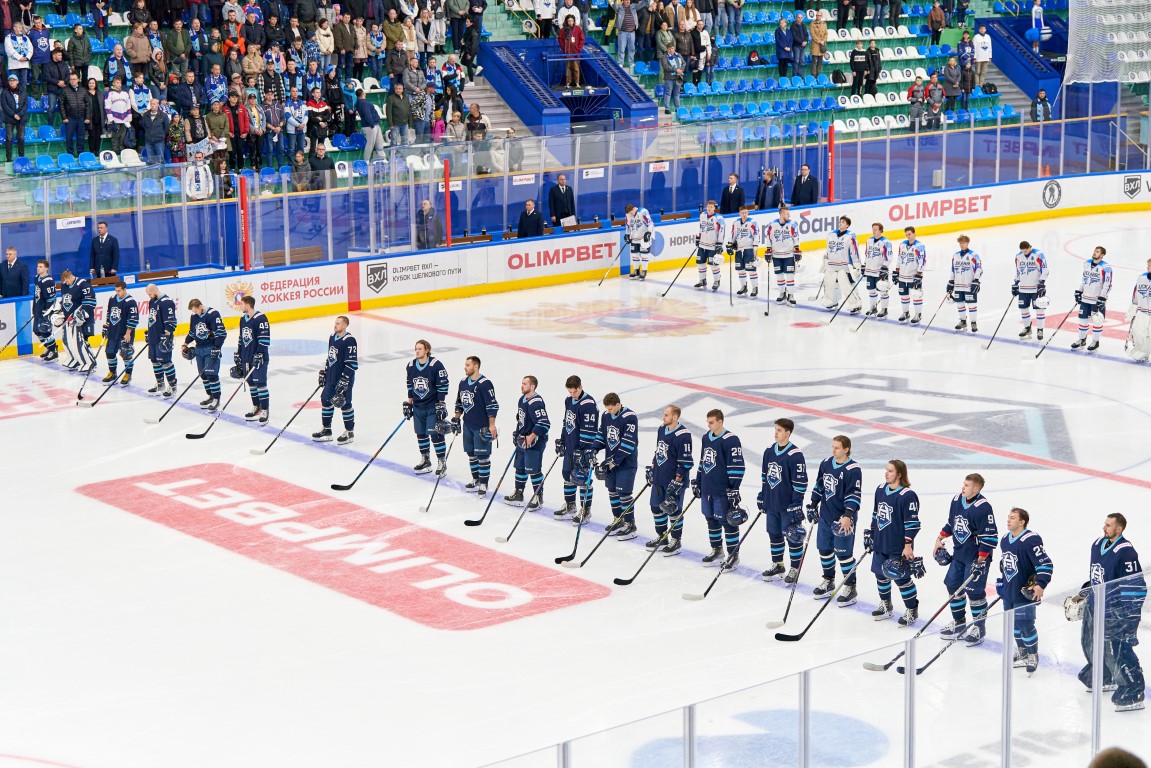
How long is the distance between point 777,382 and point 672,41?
54.4 ft

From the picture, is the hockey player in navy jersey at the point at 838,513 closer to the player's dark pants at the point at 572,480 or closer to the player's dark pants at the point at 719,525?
the player's dark pants at the point at 719,525

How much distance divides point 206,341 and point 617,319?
7.87m

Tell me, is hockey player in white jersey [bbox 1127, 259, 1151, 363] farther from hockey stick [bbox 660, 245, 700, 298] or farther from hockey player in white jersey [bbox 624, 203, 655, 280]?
hockey player in white jersey [bbox 624, 203, 655, 280]

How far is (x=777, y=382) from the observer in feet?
68.8

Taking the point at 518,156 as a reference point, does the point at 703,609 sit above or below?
below

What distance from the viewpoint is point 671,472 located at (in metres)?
14.0

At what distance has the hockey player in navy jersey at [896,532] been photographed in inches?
475

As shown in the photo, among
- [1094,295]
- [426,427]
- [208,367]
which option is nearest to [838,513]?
[426,427]

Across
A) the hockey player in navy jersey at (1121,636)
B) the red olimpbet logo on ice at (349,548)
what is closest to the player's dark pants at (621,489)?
the red olimpbet logo on ice at (349,548)

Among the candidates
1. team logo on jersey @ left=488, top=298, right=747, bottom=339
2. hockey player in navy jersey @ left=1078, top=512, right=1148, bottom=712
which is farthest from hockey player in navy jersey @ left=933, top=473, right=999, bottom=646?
team logo on jersey @ left=488, top=298, right=747, bottom=339

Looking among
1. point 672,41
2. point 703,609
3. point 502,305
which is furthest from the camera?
point 672,41

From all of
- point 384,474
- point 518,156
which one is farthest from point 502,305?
point 384,474

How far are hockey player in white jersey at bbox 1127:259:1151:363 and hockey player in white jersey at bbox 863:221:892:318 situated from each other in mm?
4112

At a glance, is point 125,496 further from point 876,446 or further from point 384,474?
point 876,446
